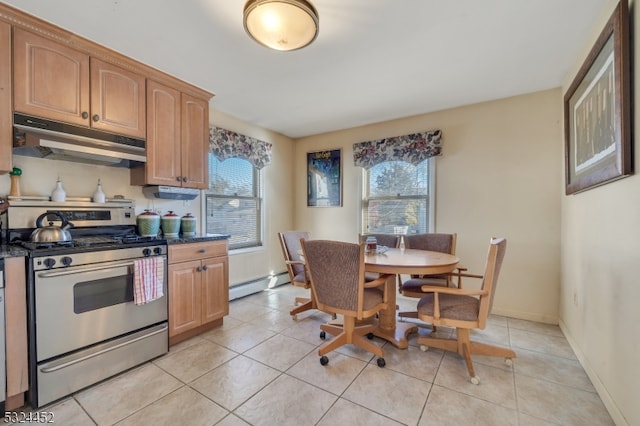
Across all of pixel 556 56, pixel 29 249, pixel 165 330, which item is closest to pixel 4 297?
pixel 29 249

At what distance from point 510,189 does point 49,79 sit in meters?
4.12

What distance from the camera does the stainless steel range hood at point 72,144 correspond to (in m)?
1.81

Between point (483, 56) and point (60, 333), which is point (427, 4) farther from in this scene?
point (60, 333)

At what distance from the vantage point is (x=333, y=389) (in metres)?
1.76

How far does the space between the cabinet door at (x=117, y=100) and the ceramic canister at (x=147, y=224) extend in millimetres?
701

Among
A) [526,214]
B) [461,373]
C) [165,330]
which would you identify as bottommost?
[461,373]

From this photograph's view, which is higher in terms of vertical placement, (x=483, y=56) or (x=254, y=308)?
(x=483, y=56)

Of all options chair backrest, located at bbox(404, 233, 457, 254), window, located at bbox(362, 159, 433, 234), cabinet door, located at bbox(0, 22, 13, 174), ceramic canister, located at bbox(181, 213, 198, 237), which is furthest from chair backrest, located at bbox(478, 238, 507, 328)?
cabinet door, located at bbox(0, 22, 13, 174)

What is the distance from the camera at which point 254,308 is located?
3211 mm

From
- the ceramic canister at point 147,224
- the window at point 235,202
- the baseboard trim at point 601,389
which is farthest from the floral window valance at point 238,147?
the baseboard trim at point 601,389

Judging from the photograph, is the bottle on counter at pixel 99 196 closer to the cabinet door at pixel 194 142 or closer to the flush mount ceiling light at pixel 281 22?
the cabinet door at pixel 194 142

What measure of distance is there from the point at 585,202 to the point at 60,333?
3.69 meters

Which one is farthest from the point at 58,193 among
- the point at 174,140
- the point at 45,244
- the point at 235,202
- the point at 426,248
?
the point at 426,248

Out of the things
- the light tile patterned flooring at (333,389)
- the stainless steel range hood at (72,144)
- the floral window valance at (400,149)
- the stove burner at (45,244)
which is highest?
the floral window valance at (400,149)
